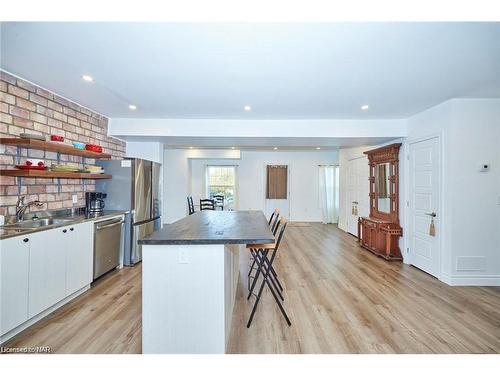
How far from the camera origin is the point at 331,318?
2324 mm

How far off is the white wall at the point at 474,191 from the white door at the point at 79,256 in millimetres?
4642

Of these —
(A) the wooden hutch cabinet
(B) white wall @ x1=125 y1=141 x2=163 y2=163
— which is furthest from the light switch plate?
(A) the wooden hutch cabinet

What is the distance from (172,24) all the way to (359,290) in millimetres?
3340

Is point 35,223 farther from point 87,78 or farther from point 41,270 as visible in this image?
point 87,78

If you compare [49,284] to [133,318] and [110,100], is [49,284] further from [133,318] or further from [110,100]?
[110,100]

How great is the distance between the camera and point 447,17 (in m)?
1.25

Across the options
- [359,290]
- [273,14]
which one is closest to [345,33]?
[273,14]

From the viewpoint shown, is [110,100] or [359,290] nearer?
[359,290]

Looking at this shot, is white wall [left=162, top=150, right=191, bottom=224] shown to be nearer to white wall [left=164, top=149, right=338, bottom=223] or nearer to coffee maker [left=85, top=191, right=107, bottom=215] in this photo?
white wall [left=164, top=149, right=338, bottom=223]

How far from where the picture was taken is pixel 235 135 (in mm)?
4172

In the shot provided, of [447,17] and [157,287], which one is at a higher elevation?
[447,17]
